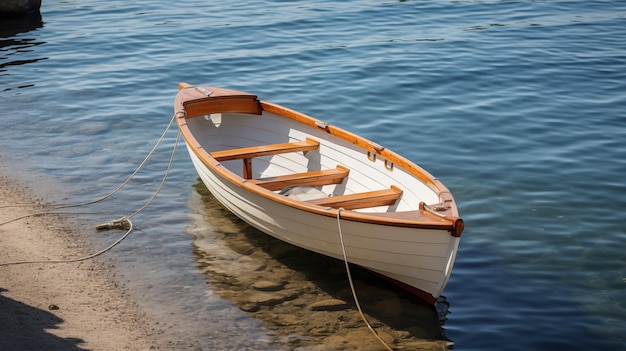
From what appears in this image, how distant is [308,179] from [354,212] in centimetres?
227

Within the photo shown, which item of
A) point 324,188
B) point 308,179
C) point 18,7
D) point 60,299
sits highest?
point 18,7

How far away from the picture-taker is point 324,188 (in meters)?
11.1

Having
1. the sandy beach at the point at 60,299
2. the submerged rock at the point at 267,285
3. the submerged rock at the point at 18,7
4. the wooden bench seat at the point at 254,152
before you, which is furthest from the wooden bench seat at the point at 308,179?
the submerged rock at the point at 18,7

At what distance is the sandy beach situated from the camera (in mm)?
7930

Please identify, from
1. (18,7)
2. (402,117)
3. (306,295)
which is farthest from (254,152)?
(18,7)

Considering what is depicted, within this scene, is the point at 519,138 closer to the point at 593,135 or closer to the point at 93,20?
the point at 593,135

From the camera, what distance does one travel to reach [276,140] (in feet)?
40.3

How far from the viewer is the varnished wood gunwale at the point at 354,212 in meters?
8.11

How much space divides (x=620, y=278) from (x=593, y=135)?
5.15 meters

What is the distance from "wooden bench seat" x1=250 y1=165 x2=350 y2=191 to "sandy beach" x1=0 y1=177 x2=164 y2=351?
2.32m

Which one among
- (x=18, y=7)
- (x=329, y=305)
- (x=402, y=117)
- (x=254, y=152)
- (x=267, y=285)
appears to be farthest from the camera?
(x=18, y=7)

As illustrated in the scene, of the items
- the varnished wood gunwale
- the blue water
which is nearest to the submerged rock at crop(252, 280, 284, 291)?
the blue water

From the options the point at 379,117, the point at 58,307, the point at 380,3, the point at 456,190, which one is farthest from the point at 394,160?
the point at 380,3

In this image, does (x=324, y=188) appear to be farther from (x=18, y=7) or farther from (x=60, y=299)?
(x=18, y=7)
